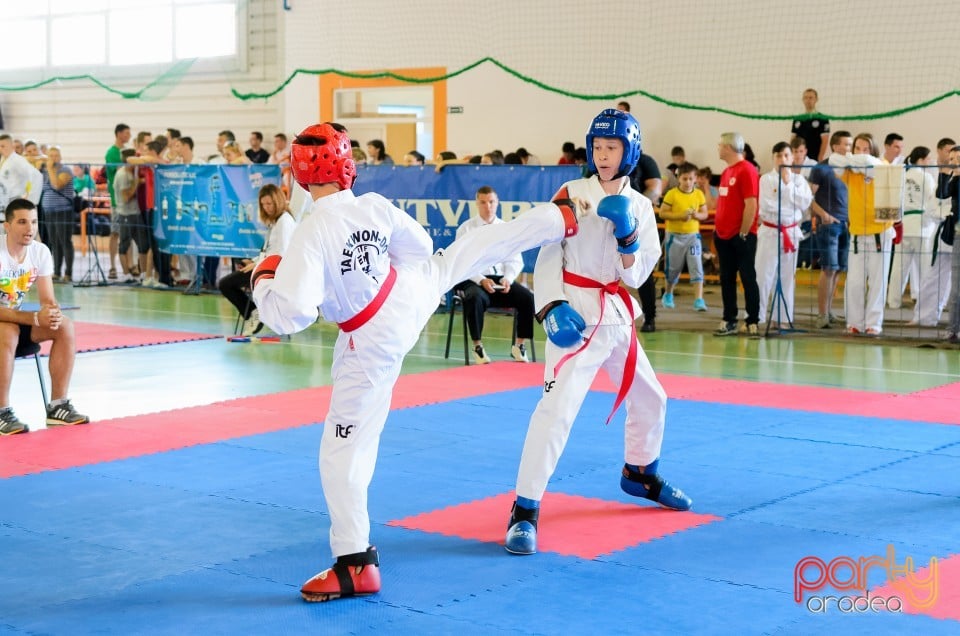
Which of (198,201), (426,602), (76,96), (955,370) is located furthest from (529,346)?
(76,96)

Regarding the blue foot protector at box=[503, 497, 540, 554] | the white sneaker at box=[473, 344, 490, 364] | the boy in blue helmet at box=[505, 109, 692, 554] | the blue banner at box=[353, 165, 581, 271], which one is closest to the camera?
the blue foot protector at box=[503, 497, 540, 554]

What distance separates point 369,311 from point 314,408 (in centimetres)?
350

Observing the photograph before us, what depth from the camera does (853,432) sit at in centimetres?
670

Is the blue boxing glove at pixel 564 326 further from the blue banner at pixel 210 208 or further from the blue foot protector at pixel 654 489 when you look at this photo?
the blue banner at pixel 210 208

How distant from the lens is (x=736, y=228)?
1073cm

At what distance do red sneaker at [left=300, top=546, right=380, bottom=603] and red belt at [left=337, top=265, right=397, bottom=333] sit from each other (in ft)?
2.59

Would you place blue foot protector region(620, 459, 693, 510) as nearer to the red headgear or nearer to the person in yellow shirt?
the red headgear

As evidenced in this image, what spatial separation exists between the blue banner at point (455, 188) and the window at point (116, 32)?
29.8 feet

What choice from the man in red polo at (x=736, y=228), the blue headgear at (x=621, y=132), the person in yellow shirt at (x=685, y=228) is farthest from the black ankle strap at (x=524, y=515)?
the person in yellow shirt at (x=685, y=228)

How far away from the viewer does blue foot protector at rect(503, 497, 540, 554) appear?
14.6 feet

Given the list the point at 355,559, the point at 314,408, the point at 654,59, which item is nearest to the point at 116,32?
the point at 654,59

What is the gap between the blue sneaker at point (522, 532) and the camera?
14.6ft

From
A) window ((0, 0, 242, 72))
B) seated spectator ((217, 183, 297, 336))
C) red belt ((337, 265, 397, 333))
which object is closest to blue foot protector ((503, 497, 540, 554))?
red belt ((337, 265, 397, 333))

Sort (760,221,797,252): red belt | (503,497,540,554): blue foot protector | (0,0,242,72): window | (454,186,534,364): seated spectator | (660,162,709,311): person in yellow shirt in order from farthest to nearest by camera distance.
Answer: (0,0,242,72): window
(660,162,709,311): person in yellow shirt
(760,221,797,252): red belt
(454,186,534,364): seated spectator
(503,497,540,554): blue foot protector
